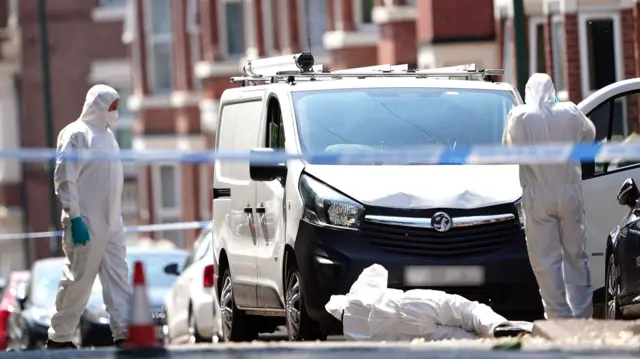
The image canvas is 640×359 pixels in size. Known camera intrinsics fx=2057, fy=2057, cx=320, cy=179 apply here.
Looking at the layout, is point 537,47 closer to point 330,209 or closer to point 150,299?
point 150,299

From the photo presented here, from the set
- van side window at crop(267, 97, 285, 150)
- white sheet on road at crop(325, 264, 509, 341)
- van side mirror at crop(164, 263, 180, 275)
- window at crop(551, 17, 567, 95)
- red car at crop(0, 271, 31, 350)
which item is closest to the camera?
white sheet on road at crop(325, 264, 509, 341)

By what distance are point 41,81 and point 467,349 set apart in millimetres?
46753

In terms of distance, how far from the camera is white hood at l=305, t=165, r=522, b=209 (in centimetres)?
1348

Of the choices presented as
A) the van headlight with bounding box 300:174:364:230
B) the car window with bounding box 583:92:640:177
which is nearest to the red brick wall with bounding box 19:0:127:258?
the car window with bounding box 583:92:640:177

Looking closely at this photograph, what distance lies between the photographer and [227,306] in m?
16.1

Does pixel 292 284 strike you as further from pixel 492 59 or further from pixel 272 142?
pixel 492 59

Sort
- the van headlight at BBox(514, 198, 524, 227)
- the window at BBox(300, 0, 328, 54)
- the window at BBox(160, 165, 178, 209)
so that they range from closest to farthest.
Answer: the van headlight at BBox(514, 198, 524, 227)
the window at BBox(300, 0, 328, 54)
the window at BBox(160, 165, 178, 209)

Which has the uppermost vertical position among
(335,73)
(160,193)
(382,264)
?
(335,73)

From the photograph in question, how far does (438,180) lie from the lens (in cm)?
1374

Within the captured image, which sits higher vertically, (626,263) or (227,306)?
(626,263)

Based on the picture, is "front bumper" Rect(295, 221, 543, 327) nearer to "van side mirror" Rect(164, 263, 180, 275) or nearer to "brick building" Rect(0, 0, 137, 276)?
"van side mirror" Rect(164, 263, 180, 275)

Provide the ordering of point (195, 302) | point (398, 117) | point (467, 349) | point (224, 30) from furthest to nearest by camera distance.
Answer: point (224, 30)
point (195, 302)
point (398, 117)
point (467, 349)

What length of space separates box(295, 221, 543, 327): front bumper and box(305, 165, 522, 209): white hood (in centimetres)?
29

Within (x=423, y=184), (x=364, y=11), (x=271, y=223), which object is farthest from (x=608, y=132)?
(x=364, y=11)
